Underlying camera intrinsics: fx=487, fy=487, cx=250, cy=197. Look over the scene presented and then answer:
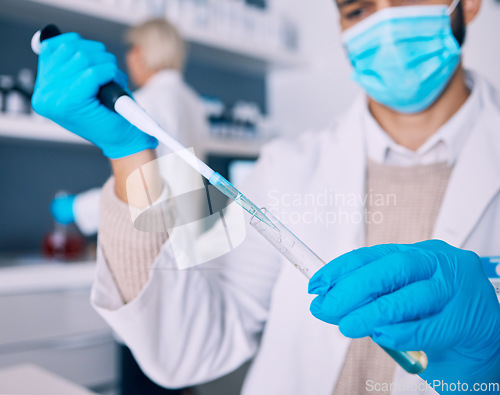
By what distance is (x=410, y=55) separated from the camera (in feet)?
2.74

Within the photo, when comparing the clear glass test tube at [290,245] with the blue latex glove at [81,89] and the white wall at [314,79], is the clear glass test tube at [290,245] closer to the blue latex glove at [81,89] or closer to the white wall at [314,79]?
the blue latex glove at [81,89]

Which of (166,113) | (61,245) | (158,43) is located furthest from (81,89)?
(61,245)

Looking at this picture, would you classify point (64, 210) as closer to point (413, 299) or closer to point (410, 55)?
point (410, 55)

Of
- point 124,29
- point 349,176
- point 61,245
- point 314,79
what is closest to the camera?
point 349,176

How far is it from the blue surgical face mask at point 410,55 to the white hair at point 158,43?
1147 mm

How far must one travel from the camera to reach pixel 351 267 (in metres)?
0.44

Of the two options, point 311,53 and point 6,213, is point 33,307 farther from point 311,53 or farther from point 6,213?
point 311,53

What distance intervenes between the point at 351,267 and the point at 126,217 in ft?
0.91

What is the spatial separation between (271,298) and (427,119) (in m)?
0.43

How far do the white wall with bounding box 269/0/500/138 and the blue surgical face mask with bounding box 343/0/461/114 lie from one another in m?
1.64

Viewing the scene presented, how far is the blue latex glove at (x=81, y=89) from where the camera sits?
519 millimetres

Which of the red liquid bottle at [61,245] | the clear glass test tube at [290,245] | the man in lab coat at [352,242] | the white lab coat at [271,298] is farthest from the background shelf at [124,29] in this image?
the clear glass test tube at [290,245]

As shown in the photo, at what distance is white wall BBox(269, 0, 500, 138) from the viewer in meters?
2.58

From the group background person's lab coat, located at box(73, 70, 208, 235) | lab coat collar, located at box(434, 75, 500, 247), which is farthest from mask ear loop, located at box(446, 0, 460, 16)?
background person's lab coat, located at box(73, 70, 208, 235)
